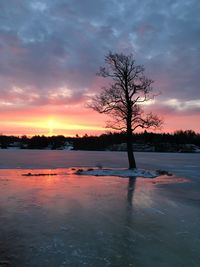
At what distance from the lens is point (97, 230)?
8844mm

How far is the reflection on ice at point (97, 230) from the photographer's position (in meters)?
6.66

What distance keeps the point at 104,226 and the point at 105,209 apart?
2.47 meters

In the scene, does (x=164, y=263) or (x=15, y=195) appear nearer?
(x=164, y=263)

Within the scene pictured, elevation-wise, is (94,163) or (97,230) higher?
(94,163)

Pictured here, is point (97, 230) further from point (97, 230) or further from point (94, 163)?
point (94, 163)

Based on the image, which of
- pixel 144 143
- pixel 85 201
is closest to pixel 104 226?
pixel 85 201

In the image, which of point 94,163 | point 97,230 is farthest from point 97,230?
point 94,163

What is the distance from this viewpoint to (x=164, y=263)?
254 inches

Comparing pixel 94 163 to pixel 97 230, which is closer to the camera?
pixel 97 230

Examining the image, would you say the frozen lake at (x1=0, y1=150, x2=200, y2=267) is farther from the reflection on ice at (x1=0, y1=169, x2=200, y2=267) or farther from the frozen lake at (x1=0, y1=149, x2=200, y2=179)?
the frozen lake at (x1=0, y1=149, x2=200, y2=179)

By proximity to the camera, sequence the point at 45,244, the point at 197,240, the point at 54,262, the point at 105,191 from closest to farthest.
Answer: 1. the point at 54,262
2. the point at 45,244
3. the point at 197,240
4. the point at 105,191

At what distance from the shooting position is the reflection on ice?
262 inches

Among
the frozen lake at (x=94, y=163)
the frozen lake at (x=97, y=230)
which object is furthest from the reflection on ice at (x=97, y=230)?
the frozen lake at (x=94, y=163)

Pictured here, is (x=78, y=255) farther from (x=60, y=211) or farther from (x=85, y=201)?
(x=85, y=201)
